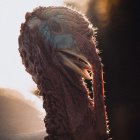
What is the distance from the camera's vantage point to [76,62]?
3.56 ft

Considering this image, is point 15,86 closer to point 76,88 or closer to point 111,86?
point 76,88

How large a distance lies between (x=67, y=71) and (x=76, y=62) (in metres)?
Answer: 0.05

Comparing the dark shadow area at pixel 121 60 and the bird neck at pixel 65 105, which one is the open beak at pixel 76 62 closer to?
the bird neck at pixel 65 105

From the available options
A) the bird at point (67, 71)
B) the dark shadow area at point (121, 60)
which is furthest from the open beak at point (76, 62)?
the dark shadow area at point (121, 60)

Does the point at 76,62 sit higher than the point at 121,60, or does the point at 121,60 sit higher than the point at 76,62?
the point at 121,60

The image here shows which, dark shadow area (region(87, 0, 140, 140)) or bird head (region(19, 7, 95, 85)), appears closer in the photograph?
bird head (region(19, 7, 95, 85))

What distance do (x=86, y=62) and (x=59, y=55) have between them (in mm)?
74

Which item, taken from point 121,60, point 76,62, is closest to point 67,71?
point 76,62

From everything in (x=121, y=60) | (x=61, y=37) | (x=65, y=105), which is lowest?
(x=65, y=105)

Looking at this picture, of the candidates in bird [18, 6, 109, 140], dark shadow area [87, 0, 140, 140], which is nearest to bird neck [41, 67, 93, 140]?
bird [18, 6, 109, 140]

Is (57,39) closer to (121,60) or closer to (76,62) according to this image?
Answer: (76,62)

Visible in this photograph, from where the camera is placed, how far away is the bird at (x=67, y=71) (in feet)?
3.52

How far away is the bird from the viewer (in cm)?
107

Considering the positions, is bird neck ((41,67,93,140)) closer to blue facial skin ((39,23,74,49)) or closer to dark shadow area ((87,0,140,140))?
blue facial skin ((39,23,74,49))
